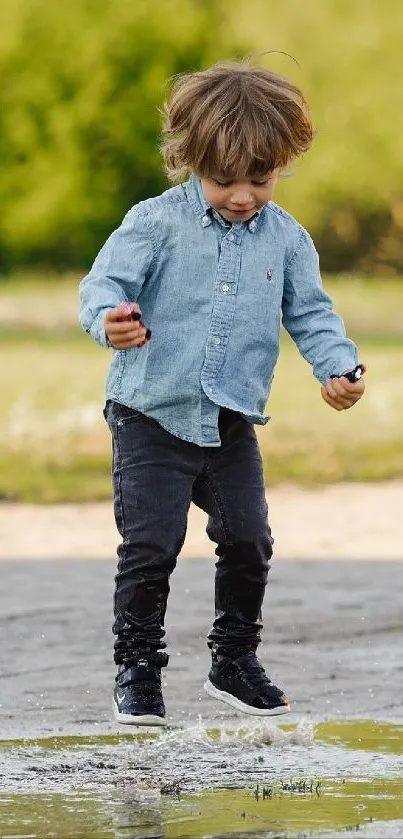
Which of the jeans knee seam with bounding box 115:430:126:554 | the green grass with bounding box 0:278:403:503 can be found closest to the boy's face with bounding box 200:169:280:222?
the jeans knee seam with bounding box 115:430:126:554

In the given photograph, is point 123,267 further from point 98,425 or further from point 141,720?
point 98,425

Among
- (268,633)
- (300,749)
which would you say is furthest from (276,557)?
(300,749)

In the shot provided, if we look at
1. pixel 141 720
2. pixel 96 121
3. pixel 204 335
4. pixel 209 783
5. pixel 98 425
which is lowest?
pixel 209 783

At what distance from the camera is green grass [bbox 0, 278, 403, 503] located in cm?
1035

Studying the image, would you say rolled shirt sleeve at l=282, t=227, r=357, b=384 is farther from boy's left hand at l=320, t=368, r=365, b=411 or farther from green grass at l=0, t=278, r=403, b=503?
green grass at l=0, t=278, r=403, b=503

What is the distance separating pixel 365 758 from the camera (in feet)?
14.4

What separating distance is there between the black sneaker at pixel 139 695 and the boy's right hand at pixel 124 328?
34.3 inches

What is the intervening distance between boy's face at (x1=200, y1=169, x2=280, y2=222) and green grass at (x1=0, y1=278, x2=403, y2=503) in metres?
5.22

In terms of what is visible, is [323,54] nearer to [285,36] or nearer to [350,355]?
[285,36]

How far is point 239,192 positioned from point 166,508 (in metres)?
0.77

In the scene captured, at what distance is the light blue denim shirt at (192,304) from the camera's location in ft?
14.3

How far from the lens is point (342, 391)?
4379 mm

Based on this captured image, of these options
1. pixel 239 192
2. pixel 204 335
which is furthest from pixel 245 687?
pixel 239 192

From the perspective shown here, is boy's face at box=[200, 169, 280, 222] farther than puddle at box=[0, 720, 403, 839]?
Yes
